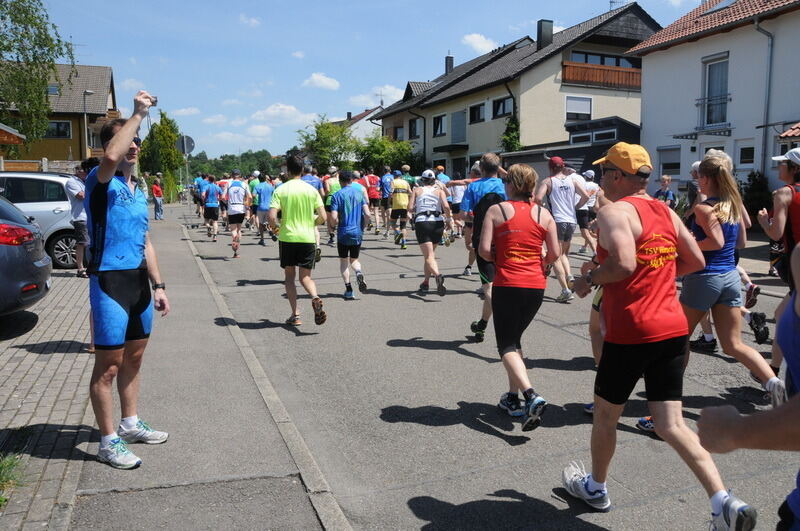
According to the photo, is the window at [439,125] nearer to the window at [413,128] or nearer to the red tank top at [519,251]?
the window at [413,128]

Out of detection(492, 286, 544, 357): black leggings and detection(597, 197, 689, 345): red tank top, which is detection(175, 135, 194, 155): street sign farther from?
detection(597, 197, 689, 345): red tank top

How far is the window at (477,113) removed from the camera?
37719 mm

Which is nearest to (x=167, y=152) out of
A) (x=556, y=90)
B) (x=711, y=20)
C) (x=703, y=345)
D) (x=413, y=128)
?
(x=413, y=128)

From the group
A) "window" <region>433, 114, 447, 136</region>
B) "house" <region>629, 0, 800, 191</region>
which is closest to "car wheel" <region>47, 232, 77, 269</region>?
"house" <region>629, 0, 800, 191</region>

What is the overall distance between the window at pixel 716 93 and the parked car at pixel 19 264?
21993 mm

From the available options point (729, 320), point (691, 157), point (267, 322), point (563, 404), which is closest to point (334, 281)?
point (267, 322)

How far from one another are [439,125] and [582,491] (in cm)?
4128

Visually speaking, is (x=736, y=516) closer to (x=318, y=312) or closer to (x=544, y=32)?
(x=318, y=312)

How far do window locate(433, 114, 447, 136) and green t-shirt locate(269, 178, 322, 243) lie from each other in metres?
35.2

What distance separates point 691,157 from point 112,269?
24050 mm

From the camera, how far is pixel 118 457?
12.8 ft

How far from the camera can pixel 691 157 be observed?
24125mm

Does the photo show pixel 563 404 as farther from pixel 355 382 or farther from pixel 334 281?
pixel 334 281

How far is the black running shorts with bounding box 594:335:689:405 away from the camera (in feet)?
10.5
